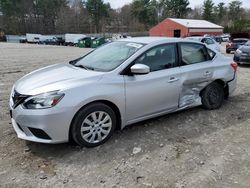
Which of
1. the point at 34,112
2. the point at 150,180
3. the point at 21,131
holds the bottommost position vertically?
the point at 150,180

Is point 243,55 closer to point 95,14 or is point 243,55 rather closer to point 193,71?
point 193,71

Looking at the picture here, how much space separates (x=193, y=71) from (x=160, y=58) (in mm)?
714

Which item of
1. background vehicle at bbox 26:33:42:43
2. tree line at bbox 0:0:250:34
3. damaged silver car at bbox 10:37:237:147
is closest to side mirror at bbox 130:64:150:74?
damaged silver car at bbox 10:37:237:147

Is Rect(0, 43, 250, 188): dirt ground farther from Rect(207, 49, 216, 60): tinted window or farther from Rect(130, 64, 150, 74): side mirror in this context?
Rect(207, 49, 216, 60): tinted window

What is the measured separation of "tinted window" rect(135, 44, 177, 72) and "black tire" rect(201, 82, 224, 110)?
3.39 feet

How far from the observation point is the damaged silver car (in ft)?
11.6

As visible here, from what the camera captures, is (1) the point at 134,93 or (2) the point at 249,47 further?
(2) the point at 249,47

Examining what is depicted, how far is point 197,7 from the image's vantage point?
98.0m

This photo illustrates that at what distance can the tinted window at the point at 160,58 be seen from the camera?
437 centimetres

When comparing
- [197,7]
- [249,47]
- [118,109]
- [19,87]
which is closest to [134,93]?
[118,109]

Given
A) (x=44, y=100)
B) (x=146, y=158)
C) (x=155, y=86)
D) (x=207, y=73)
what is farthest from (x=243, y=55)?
(x=44, y=100)

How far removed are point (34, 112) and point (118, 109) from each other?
45.5 inches

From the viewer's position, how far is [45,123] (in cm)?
345

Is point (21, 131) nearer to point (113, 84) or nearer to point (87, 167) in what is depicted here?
point (87, 167)
